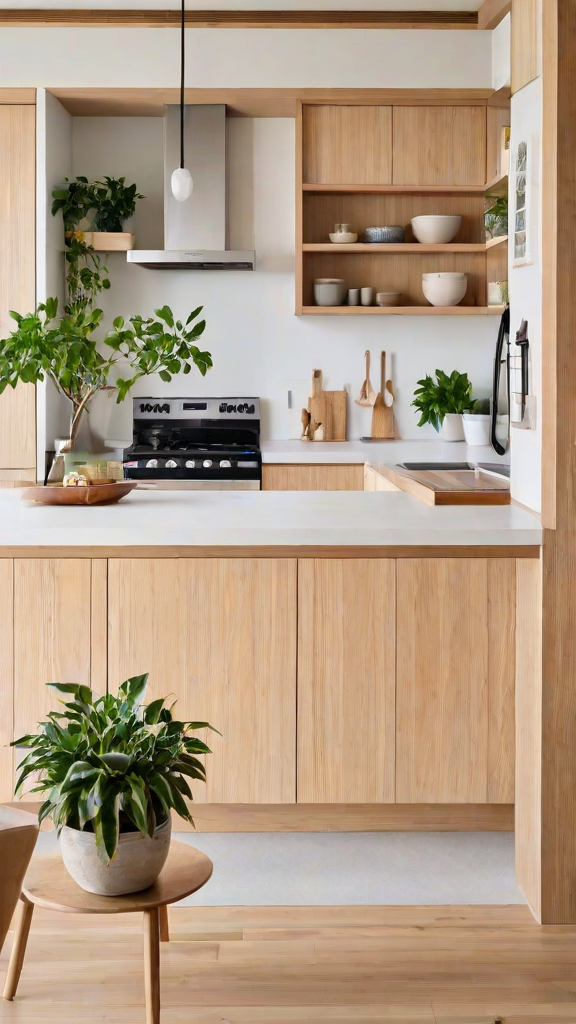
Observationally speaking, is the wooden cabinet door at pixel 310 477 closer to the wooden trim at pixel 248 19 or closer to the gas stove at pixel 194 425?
the gas stove at pixel 194 425

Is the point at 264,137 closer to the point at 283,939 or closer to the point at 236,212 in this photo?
the point at 236,212

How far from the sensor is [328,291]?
15.8 feet

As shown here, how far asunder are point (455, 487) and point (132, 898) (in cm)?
151

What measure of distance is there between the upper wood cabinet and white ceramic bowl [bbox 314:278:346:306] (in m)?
0.48

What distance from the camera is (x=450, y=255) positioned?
16.3 ft

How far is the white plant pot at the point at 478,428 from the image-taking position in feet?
15.6

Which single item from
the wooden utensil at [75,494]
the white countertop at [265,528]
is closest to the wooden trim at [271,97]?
the wooden utensil at [75,494]

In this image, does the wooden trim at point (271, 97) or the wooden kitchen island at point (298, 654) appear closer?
the wooden kitchen island at point (298, 654)

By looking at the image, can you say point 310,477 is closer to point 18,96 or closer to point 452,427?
point 452,427

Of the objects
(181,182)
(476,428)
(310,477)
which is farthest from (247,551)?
(476,428)

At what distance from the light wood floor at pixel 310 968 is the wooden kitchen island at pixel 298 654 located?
348 millimetres

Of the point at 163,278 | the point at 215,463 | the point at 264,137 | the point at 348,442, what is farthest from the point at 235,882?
the point at 264,137

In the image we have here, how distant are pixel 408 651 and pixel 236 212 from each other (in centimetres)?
328

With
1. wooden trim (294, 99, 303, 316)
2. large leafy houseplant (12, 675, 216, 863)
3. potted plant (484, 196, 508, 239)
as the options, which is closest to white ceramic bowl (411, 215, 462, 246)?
potted plant (484, 196, 508, 239)
